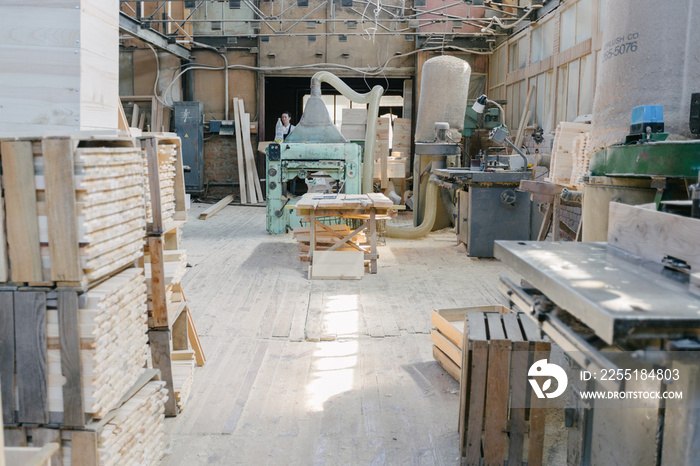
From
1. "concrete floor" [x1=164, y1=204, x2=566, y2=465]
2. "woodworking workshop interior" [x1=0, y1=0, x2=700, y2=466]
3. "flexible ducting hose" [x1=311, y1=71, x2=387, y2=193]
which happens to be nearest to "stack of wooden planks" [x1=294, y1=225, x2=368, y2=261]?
"woodworking workshop interior" [x1=0, y1=0, x2=700, y2=466]

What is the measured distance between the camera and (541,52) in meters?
8.76

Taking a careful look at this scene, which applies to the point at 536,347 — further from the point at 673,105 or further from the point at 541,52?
the point at 541,52

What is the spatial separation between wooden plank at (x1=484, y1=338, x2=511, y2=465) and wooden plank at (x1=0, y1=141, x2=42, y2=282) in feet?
5.92

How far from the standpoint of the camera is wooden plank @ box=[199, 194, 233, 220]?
35.1 feet

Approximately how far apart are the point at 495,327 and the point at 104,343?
1680 mm

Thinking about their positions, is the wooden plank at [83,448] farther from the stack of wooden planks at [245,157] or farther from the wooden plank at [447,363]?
the stack of wooden planks at [245,157]

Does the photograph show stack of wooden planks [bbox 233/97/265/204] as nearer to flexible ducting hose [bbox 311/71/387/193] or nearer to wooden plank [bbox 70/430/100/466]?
flexible ducting hose [bbox 311/71/387/193]

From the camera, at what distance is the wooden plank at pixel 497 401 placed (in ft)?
8.45

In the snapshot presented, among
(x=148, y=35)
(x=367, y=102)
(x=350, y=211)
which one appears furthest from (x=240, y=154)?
(x=350, y=211)

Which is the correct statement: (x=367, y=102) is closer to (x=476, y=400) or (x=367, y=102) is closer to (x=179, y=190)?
(x=179, y=190)

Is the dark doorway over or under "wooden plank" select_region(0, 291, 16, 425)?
over

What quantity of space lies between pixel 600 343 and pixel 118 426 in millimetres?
1664

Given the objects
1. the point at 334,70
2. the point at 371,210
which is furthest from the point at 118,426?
the point at 334,70

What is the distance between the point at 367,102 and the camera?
9016 mm
